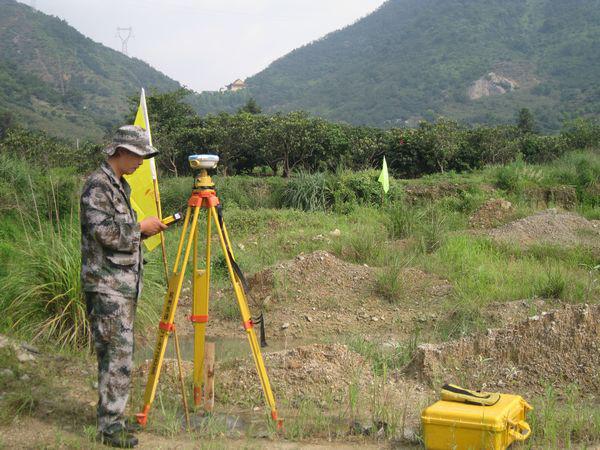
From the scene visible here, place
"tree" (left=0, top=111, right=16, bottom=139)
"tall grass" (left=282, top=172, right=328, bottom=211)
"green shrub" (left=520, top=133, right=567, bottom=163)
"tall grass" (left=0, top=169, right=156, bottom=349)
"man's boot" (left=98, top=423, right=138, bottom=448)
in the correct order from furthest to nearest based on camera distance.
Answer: "tree" (left=0, top=111, right=16, bottom=139) < "green shrub" (left=520, top=133, right=567, bottom=163) < "tall grass" (left=282, top=172, right=328, bottom=211) < "tall grass" (left=0, top=169, right=156, bottom=349) < "man's boot" (left=98, top=423, right=138, bottom=448)

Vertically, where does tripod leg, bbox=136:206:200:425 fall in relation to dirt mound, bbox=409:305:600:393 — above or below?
above

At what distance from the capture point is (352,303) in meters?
8.45

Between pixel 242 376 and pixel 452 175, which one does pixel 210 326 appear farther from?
pixel 452 175


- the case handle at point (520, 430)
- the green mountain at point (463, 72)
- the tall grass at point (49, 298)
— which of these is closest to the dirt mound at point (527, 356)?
the case handle at point (520, 430)

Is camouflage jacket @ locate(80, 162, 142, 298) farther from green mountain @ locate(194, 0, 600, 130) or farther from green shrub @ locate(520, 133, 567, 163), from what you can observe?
green mountain @ locate(194, 0, 600, 130)

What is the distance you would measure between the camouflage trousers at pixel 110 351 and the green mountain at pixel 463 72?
39329 mm

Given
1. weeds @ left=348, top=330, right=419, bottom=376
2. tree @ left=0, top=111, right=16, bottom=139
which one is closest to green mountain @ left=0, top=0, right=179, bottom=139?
tree @ left=0, top=111, right=16, bottom=139

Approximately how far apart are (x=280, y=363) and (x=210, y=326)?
2933 millimetres

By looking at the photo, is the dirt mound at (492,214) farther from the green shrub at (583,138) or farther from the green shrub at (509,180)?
A: the green shrub at (583,138)

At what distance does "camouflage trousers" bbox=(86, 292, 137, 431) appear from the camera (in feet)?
13.0

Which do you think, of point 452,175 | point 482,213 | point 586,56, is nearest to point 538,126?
point 586,56

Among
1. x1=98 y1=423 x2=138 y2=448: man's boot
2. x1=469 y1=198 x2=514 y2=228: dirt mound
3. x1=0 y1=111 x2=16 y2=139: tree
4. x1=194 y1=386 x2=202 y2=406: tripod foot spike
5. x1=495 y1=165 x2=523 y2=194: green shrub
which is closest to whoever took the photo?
x1=98 y1=423 x2=138 y2=448: man's boot

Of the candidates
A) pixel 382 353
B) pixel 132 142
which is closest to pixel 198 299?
pixel 132 142

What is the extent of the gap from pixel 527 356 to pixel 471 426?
180 centimetres
